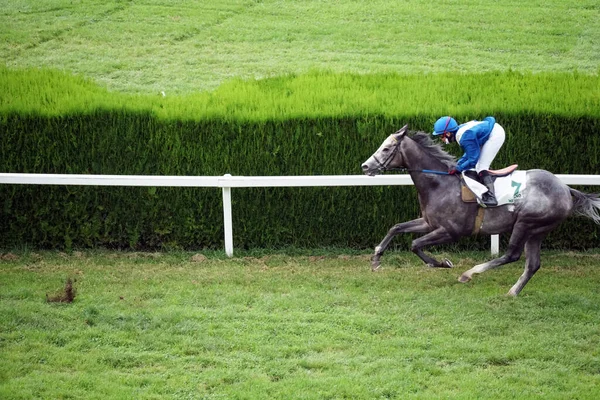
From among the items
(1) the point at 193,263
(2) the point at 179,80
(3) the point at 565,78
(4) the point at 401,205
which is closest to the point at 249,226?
(1) the point at 193,263

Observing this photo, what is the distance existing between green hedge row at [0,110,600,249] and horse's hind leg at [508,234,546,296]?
5.38 feet

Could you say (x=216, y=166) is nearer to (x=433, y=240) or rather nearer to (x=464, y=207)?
(x=433, y=240)

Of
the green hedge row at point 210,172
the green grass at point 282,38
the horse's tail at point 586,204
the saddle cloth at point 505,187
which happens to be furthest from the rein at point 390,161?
the green grass at point 282,38

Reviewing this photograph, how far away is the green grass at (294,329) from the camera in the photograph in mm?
6961

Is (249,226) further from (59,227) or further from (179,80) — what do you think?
(179,80)

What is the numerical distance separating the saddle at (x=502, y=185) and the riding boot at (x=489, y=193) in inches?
1.3

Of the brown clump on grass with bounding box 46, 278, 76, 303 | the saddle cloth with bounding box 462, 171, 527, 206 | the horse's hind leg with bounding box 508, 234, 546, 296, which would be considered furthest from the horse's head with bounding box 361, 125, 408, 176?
the brown clump on grass with bounding box 46, 278, 76, 303

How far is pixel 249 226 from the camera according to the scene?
10609 millimetres

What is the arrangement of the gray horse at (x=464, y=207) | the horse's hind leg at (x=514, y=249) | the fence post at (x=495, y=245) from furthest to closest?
the fence post at (x=495, y=245) → the horse's hind leg at (x=514, y=249) → the gray horse at (x=464, y=207)

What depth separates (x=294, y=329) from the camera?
8.02 metres

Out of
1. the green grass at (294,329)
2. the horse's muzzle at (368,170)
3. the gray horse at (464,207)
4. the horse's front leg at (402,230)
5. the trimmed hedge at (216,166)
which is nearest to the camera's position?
the green grass at (294,329)

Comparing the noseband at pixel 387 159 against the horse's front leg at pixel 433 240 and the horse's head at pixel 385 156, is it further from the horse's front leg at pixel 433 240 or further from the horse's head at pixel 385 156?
the horse's front leg at pixel 433 240

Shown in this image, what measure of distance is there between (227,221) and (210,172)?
0.73 metres

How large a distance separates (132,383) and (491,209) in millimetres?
3863
